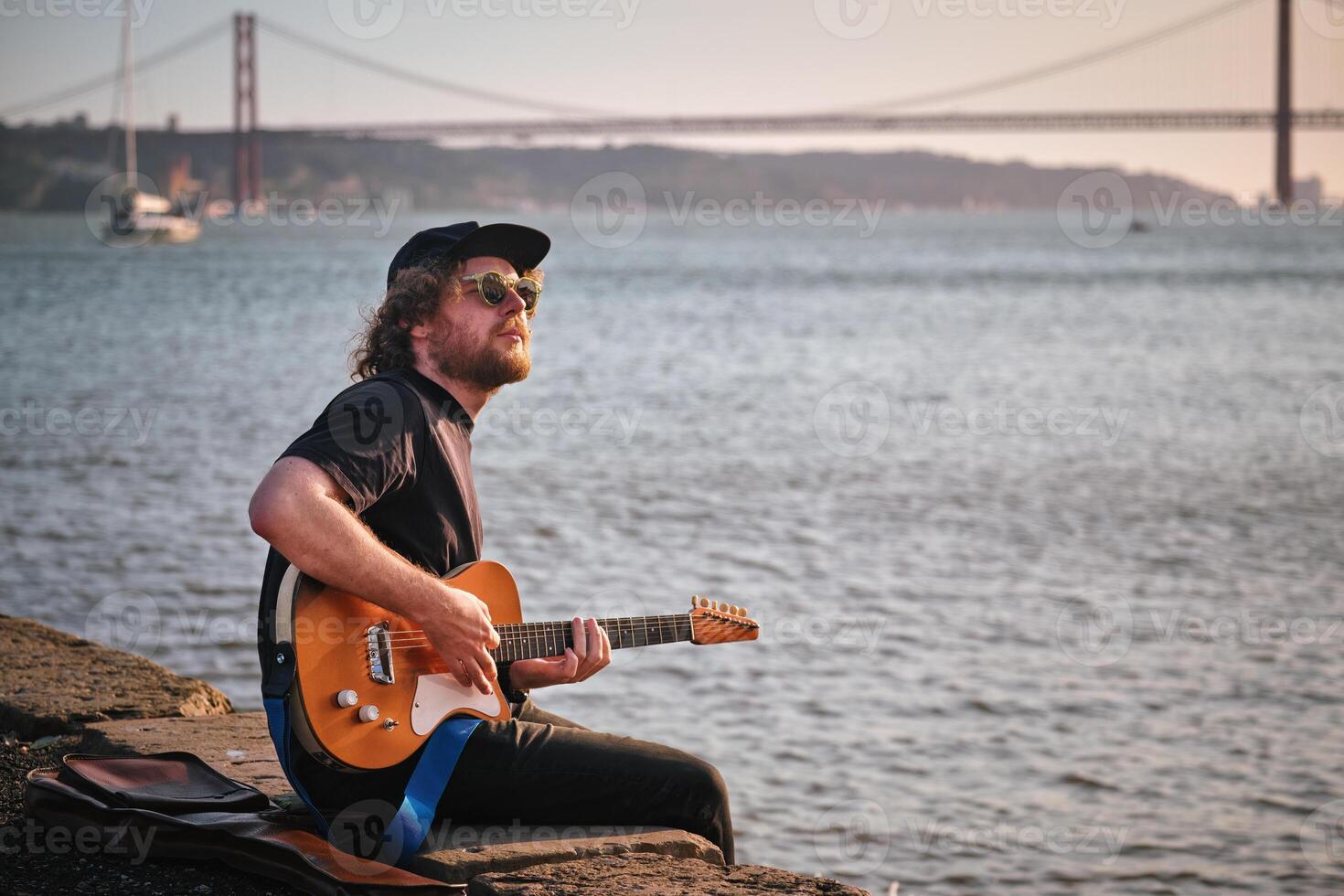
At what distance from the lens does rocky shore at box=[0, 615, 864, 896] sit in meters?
2.86

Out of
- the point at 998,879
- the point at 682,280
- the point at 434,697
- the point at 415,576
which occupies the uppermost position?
the point at 682,280

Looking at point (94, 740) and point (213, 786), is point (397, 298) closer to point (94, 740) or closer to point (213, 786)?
point (213, 786)

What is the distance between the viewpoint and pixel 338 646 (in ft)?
9.20

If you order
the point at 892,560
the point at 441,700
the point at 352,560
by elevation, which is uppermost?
the point at 352,560

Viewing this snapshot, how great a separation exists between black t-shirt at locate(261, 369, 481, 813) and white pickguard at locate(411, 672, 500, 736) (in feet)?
0.27

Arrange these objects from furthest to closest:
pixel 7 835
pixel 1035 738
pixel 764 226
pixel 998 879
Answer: pixel 764 226
pixel 1035 738
pixel 998 879
pixel 7 835

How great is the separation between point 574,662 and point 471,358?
66cm

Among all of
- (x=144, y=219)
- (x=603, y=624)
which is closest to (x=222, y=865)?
(x=603, y=624)

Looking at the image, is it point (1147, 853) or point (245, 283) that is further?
point (245, 283)

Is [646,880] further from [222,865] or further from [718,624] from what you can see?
[222,865]

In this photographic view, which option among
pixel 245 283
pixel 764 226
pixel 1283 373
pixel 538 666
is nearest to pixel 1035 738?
pixel 538 666

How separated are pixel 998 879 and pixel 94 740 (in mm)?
3340

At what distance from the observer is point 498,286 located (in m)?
3.18

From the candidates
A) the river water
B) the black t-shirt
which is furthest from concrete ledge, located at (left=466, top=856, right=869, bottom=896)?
the river water
